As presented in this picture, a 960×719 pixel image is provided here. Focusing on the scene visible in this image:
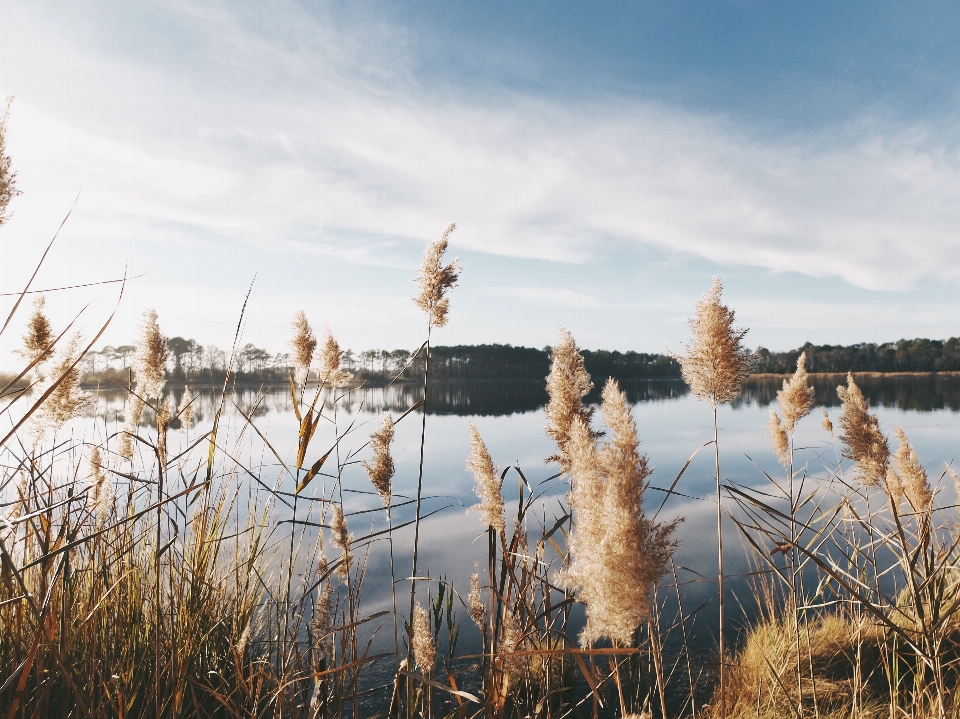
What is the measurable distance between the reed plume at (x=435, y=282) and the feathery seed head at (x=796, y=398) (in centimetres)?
215

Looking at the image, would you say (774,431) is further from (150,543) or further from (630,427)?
Answer: (150,543)

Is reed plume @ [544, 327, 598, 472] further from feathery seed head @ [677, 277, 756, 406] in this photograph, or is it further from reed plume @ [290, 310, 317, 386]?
reed plume @ [290, 310, 317, 386]

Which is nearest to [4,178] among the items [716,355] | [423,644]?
[423,644]

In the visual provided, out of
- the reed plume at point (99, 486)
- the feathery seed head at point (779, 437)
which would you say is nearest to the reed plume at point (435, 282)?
the reed plume at point (99, 486)

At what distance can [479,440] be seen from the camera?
207 centimetres

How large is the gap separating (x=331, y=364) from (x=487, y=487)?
116cm

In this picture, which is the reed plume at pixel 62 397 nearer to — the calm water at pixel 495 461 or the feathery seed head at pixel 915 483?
the calm water at pixel 495 461

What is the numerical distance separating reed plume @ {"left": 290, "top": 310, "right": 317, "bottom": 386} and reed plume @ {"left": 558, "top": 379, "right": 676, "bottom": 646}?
1.39 m

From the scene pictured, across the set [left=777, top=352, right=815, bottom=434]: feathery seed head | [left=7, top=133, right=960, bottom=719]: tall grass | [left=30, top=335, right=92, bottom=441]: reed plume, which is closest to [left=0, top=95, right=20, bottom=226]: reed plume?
[left=7, top=133, right=960, bottom=719]: tall grass

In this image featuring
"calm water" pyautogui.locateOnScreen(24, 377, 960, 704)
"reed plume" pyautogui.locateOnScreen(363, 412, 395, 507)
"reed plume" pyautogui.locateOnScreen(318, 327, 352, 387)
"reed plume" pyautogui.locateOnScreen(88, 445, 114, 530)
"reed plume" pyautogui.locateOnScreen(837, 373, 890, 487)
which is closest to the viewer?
"reed plume" pyautogui.locateOnScreen(363, 412, 395, 507)

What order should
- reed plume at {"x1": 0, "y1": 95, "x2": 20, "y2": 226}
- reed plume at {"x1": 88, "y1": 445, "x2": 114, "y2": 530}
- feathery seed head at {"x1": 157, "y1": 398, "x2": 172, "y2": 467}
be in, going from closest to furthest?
reed plume at {"x1": 0, "y1": 95, "x2": 20, "y2": 226}, feathery seed head at {"x1": 157, "y1": 398, "x2": 172, "y2": 467}, reed plume at {"x1": 88, "y1": 445, "x2": 114, "y2": 530}

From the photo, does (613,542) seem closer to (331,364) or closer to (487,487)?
(487,487)

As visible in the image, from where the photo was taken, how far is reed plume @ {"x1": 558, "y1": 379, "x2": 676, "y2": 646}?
1595mm

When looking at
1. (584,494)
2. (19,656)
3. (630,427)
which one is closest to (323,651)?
(19,656)
